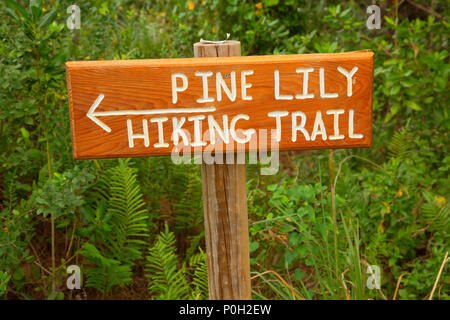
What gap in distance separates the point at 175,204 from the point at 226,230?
104 centimetres

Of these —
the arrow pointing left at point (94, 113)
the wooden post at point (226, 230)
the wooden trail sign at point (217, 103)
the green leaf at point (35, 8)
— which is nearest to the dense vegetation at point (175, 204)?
the green leaf at point (35, 8)

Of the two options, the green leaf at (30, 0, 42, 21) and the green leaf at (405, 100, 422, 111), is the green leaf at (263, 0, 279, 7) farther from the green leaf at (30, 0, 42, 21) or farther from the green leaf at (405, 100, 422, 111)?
the green leaf at (30, 0, 42, 21)

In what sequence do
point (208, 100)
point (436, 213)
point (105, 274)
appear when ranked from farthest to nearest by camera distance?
point (436, 213) < point (105, 274) < point (208, 100)

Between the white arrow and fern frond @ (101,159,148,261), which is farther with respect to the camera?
fern frond @ (101,159,148,261)

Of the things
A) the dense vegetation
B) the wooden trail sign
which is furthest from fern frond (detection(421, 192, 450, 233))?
the wooden trail sign

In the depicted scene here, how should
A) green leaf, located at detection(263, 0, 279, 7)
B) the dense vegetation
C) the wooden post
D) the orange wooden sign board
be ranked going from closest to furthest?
the orange wooden sign board, the wooden post, the dense vegetation, green leaf, located at detection(263, 0, 279, 7)

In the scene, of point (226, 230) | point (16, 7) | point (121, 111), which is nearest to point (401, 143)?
point (226, 230)

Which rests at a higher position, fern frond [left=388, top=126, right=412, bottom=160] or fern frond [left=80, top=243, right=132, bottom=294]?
fern frond [left=388, top=126, right=412, bottom=160]

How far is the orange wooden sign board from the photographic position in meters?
1.51

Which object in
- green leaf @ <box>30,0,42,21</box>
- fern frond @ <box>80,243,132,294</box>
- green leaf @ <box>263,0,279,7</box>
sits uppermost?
green leaf @ <box>263,0,279,7</box>

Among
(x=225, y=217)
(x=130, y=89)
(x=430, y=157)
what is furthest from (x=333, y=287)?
(x=430, y=157)

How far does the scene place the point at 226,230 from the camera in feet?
5.50

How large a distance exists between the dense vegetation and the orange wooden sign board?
2.37 feet

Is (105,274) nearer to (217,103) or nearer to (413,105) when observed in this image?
(217,103)
